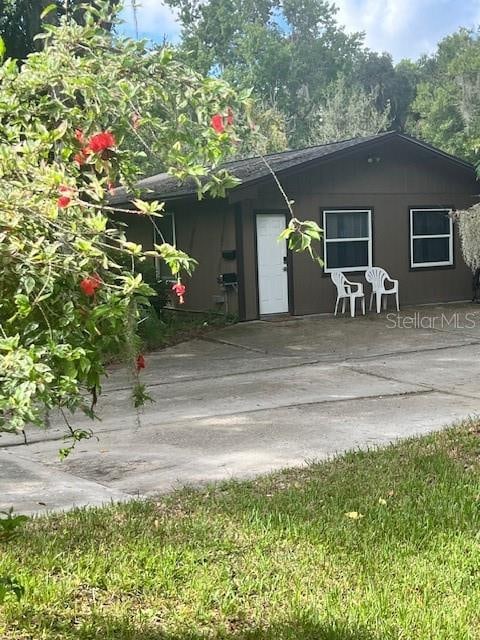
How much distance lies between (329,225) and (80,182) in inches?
501

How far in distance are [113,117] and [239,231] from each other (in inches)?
446

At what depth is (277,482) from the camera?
4977mm

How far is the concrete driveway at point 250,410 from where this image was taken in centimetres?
538

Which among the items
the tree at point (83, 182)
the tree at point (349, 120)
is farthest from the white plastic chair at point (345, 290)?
the tree at point (349, 120)

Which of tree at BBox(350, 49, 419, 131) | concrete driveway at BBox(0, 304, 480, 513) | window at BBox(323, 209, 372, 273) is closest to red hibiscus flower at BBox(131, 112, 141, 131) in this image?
concrete driveway at BBox(0, 304, 480, 513)

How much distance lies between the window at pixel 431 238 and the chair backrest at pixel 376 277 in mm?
1400

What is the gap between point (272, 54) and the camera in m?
51.5

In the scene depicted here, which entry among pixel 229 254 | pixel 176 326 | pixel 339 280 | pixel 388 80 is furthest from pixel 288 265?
pixel 388 80

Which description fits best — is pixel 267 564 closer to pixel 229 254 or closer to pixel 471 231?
pixel 471 231

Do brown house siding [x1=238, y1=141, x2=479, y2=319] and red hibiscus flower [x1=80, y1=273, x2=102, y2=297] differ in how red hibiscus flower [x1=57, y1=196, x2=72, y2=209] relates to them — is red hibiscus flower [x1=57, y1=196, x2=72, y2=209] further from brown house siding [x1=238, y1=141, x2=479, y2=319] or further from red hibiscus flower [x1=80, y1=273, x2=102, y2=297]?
brown house siding [x1=238, y1=141, x2=479, y2=319]

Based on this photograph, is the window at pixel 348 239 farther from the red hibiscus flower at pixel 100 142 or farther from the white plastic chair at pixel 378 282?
the red hibiscus flower at pixel 100 142

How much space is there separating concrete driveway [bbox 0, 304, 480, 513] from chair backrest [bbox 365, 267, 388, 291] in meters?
2.18

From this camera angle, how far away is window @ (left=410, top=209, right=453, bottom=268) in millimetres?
15953

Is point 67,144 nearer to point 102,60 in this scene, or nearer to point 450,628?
point 102,60
